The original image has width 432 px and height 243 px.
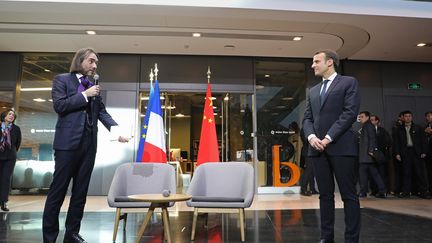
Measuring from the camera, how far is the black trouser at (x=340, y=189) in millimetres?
2527

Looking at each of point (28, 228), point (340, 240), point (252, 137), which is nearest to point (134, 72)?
point (252, 137)

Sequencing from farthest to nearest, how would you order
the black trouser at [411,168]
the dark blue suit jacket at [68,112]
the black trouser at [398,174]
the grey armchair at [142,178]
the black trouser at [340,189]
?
the black trouser at [398,174] < the black trouser at [411,168] < the grey armchair at [142,178] < the dark blue suit jacket at [68,112] < the black trouser at [340,189]

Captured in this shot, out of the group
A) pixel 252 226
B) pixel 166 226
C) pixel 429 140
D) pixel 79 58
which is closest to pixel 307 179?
pixel 429 140

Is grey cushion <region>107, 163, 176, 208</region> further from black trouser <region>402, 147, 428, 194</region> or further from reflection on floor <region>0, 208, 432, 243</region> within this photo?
black trouser <region>402, 147, 428, 194</region>

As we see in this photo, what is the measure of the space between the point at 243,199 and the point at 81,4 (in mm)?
3999

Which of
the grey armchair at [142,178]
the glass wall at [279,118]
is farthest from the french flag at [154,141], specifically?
the glass wall at [279,118]

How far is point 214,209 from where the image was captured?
3.22 meters

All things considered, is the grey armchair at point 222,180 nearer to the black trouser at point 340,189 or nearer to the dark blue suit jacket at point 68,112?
the black trouser at point 340,189

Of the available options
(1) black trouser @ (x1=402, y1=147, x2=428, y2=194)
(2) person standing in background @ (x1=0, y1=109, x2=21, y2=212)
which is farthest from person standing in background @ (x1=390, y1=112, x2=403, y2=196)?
(2) person standing in background @ (x1=0, y1=109, x2=21, y2=212)

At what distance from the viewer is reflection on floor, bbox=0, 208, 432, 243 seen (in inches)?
124

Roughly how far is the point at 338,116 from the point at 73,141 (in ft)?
7.04

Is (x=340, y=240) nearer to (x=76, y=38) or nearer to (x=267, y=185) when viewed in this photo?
(x=267, y=185)

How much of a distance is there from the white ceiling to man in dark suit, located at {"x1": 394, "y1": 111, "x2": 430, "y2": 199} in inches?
71.1

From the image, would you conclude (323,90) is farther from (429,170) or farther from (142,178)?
(429,170)
